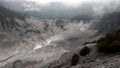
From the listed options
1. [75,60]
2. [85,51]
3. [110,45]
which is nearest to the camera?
[110,45]

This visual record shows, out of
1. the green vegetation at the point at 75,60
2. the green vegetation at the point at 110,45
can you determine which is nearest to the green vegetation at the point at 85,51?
the green vegetation at the point at 75,60

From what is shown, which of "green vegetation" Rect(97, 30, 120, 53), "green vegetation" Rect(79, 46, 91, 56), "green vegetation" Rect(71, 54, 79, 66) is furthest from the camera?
"green vegetation" Rect(79, 46, 91, 56)

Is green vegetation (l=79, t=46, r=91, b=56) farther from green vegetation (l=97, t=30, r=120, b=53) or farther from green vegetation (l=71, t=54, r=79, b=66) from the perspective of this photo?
green vegetation (l=97, t=30, r=120, b=53)

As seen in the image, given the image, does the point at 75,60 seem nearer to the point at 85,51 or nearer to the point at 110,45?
the point at 85,51

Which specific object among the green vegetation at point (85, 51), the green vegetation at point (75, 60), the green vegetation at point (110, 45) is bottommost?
the green vegetation at point (75, 60)

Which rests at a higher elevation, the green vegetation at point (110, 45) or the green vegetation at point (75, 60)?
the green vegetation at point (110, 45)

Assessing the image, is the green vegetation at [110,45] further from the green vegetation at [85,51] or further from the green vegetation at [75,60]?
the green vegetation at [75,60]

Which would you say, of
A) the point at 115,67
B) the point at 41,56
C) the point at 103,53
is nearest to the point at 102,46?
the point at 103,53

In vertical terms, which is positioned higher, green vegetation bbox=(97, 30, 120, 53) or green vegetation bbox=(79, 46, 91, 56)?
green vegetation bbox=(97, 30, 120, 53)

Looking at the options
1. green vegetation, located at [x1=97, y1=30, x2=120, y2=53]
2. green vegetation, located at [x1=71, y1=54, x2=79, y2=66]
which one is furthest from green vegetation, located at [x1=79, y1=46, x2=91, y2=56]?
green vegetation, located at [x1=97, y1=30, x2=120, y2=53]

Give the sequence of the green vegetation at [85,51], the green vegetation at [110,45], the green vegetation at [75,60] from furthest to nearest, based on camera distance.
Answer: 1. the green vegetation at [85,51]
2. the green vegetation at [75,60]
3. the green vegetation at [110,45]

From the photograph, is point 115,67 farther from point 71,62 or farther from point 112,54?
point 71,62

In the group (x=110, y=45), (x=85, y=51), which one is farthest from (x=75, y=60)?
(x=110, y=45)
